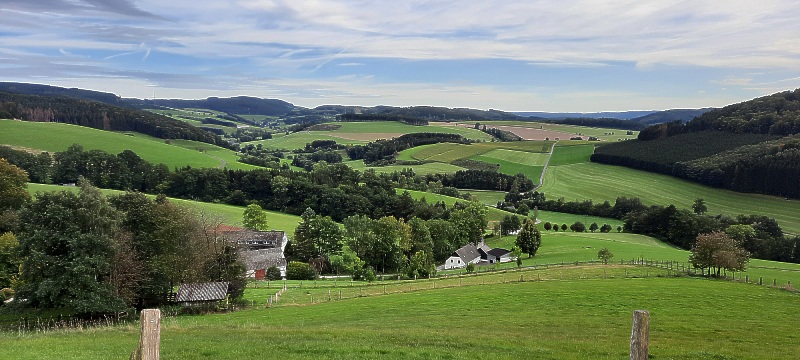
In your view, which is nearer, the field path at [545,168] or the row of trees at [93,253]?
the row of trees at [93,253]

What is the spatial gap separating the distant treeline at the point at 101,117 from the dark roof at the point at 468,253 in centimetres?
13021

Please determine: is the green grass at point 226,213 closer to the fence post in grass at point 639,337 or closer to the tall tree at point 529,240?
the tall tree at point 529,240

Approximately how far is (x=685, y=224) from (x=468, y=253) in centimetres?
4227

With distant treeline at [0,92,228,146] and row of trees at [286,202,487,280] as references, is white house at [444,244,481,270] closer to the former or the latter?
row of trees at [286,202,487,280]

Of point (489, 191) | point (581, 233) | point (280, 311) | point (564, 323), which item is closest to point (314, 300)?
point (280, 311)

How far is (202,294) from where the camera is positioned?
115 ft

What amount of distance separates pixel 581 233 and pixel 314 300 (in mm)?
72623

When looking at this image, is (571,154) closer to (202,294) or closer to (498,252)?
(498,252)

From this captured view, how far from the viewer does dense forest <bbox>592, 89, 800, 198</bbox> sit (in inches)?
4173

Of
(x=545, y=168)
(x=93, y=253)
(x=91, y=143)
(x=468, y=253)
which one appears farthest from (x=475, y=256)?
(x=91, y=143)

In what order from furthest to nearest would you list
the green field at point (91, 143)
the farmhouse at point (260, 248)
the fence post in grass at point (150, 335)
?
the green field at point (91, 143) → the farmhouse at point (260, 248) → the fence post in grass at point (150, 335)

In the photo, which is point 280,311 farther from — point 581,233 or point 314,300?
point 581,233

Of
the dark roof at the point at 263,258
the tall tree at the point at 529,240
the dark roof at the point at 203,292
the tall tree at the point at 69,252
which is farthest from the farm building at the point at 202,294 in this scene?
the tall tree at the point at 529,240

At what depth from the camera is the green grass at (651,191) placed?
98963mm
